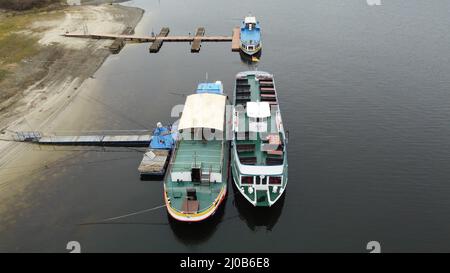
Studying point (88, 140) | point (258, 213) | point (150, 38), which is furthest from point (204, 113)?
point (150, 38)

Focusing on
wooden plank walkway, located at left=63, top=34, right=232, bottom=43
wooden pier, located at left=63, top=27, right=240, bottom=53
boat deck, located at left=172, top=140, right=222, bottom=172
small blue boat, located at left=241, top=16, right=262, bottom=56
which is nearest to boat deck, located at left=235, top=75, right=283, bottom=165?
boat deck, located at left=172, top=140, right=222, bottom=172

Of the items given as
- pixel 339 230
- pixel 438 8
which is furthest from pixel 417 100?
pixel 438 8

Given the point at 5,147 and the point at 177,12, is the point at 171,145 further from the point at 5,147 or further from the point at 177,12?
the point at 177,12

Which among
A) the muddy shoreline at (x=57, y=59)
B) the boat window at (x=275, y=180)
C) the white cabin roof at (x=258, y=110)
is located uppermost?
the muddy shoreline at (x=57, y=59)

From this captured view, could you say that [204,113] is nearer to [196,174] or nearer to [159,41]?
[196,174]

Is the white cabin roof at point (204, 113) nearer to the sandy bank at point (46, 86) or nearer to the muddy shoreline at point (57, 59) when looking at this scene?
the sandy bank at point (46, 86)

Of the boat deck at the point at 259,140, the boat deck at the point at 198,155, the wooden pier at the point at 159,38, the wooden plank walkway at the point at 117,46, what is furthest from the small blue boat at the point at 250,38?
the boat deck at the point at 198,155
